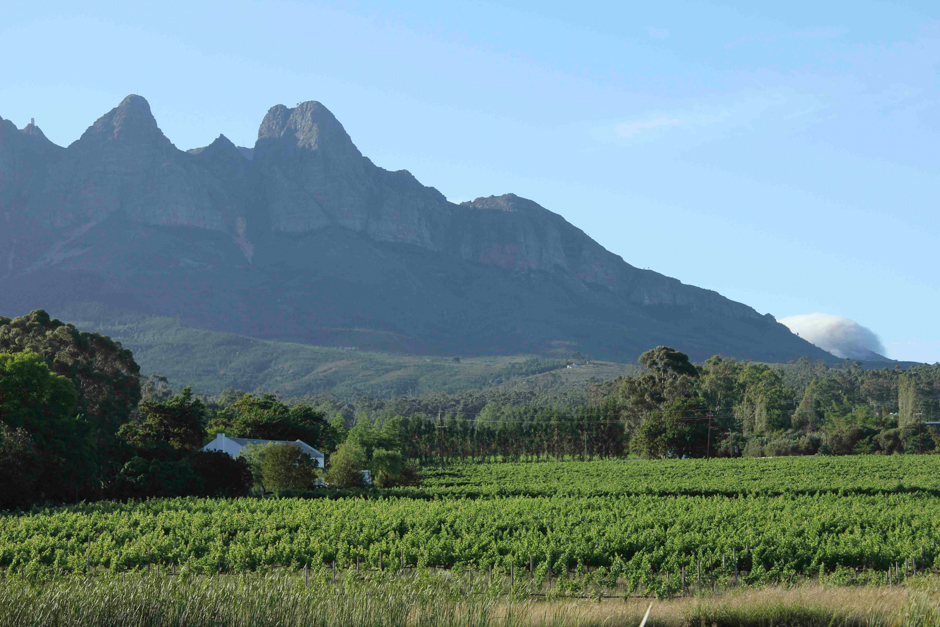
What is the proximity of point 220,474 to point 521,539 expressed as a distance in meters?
30.4

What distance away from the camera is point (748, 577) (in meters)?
24.0

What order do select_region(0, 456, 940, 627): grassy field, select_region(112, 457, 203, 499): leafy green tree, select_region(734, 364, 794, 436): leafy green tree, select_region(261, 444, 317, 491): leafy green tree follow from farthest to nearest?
select_region(734, 364, 794, 436): leafy green tree < select_region(261, 444, 317, 491): leafy green tree < select_region(112, 457, 203, 499): leafy green tree < select_region(0, 456, 940, 627): grassy field

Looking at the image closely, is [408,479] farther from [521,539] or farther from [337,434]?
[521,539]

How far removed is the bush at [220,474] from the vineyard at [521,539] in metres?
10.3

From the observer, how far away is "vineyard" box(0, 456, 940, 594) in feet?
81.4

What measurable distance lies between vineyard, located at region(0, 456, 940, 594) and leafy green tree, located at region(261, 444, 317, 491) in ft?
42.9

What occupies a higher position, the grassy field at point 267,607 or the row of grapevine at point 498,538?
the grassy field at point 267,607

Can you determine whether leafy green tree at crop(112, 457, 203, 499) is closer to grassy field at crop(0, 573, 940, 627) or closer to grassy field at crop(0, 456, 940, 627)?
grassy field at crop(0, 456, 940, 627)

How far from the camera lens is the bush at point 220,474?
5288 cm

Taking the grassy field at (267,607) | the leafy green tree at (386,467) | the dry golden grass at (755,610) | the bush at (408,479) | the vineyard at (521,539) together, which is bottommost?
the bush at (408,479)

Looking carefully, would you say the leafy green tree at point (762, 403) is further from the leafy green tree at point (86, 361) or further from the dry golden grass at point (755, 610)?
the dry golden grass at point (755, 610)

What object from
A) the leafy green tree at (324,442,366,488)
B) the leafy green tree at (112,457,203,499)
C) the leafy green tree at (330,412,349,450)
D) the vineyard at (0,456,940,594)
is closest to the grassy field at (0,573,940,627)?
the vineyard at (0,456,940,594)

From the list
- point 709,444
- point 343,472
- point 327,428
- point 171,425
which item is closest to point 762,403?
point 709,444

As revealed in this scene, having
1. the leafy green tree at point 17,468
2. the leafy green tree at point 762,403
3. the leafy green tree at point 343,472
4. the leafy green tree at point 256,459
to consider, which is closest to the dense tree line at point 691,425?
the leafy green tree at point 762,403
